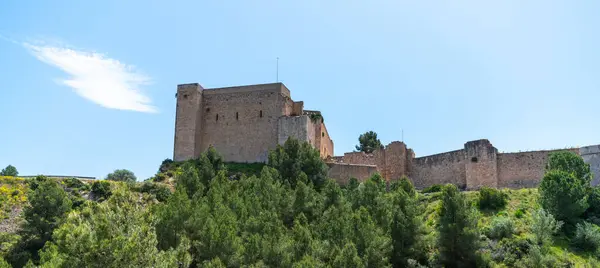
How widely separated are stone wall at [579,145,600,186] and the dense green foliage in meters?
3.45

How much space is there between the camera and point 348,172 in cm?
3794

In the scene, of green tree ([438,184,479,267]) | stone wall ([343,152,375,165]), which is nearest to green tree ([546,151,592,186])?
green tree ([438,184,479,267])

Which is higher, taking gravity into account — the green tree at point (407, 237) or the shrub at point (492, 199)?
the shrub at point (492, 199)

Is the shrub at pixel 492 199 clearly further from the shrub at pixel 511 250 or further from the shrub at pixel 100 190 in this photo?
the shrub at pixel 100 190

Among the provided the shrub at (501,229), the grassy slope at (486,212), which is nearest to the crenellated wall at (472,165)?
the grassy slope at (486,212)

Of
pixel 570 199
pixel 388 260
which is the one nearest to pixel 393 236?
pixel 388 260

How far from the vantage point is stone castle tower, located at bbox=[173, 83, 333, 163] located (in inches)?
1625

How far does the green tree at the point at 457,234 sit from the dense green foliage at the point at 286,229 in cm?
4

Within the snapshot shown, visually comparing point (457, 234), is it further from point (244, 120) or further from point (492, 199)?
point (244, 120)

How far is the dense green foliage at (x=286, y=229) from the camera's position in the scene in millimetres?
15328

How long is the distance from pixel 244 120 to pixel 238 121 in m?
0.52

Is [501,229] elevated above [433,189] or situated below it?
below

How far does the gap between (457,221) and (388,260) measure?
3606 millimetres

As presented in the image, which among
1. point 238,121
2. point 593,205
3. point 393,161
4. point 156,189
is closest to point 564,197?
point 593,205
